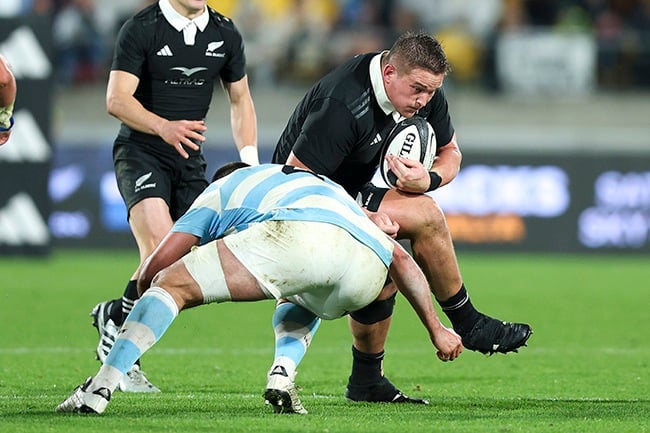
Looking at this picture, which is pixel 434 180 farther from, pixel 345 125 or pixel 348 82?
pixel 348 82

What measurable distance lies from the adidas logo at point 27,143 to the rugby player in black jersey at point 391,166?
29.2ft

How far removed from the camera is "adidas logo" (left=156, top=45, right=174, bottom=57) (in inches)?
312

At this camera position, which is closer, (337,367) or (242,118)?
(242,118)

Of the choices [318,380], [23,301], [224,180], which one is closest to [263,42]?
[23,301]

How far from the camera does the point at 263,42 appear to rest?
1870 centimetres

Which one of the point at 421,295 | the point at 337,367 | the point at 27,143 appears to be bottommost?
the point at 27,143

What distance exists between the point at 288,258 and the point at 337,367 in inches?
112

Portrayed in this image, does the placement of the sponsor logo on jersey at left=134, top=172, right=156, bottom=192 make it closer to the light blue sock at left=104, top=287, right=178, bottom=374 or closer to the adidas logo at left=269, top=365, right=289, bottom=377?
the adidas logo at left=269, top=365, right=289, bottom=377

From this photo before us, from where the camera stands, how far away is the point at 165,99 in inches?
314

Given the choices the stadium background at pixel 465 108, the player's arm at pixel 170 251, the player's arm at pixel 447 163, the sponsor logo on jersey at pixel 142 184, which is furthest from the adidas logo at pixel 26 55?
the player's arm at pixel 170 251

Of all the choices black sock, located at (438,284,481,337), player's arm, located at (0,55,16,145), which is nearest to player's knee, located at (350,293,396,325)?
black sock, located at (438,284,481,337)

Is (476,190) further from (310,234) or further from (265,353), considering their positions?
(310,234)

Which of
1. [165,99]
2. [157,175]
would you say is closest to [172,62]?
[165,99]

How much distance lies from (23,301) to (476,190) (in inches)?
277
